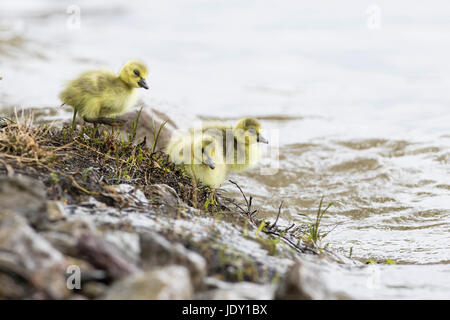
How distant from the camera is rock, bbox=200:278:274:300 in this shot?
9.32ft

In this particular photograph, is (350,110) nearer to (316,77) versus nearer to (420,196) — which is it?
(316,77)

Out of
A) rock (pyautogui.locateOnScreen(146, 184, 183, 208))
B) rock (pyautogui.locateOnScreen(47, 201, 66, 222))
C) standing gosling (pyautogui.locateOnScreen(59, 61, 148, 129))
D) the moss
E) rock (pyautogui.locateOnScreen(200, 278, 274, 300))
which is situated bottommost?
rock (pyautogui.locateOnScreen(200, 278, 274, 300))

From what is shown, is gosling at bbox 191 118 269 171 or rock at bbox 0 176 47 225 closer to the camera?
rock at bbox 0 176 47 225

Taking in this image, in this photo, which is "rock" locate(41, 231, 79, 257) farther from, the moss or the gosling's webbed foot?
the gosling's webbed foot

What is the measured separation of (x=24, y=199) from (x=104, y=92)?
82.9 inches

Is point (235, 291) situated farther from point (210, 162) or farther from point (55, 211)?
point (210, 162)

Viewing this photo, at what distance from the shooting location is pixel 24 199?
9.86ft

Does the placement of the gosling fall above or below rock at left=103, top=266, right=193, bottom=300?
above

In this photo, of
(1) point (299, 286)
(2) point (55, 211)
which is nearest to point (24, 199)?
(2) point (55, 211)

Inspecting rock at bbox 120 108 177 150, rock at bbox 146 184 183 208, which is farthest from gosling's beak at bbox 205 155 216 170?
rock at bbox 120 108 177 150

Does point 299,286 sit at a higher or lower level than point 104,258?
lower

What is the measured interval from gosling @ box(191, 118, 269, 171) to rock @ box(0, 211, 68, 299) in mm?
2975

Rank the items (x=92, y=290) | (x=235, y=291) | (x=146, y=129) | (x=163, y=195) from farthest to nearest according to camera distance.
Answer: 1. (x=146, y=129)
2. (x=163, y=195)
3. (x=235, y=291)
4. (x=92, y=290)

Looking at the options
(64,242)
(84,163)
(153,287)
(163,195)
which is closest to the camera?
(153,287)
